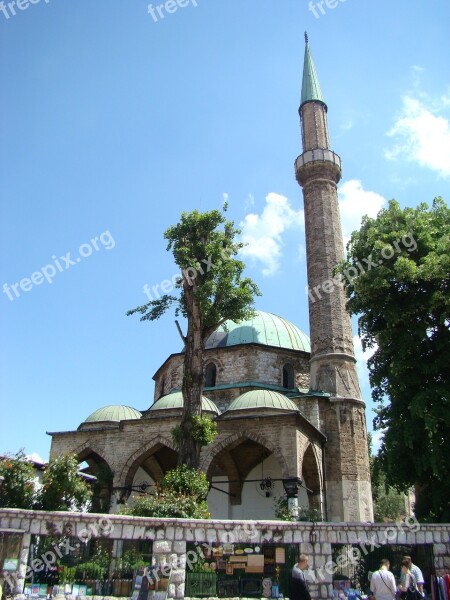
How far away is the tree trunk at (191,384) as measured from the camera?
1188cm

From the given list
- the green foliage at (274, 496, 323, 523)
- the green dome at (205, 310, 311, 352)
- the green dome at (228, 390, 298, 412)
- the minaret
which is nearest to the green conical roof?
the minaret

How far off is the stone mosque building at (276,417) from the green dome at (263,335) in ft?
0.16

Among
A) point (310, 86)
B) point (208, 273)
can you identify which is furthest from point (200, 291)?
point (310, 86)

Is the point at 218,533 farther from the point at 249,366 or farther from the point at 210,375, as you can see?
the point at 210,375

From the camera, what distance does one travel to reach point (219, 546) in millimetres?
7613

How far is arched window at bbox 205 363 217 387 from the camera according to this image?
2014cm

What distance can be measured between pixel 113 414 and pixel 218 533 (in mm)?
11123

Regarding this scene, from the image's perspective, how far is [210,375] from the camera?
20.3m

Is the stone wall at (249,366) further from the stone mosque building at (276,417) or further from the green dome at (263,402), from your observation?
the green dome at (263,402)

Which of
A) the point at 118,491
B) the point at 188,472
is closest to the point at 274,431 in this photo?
the point at 188,472

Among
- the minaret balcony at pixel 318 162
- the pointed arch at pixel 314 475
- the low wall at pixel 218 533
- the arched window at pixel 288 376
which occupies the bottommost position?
the low wall at pixel 218 533

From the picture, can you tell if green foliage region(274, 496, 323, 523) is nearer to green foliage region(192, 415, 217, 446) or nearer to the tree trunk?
the tree trunk

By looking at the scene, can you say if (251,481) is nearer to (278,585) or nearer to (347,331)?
(347,331)

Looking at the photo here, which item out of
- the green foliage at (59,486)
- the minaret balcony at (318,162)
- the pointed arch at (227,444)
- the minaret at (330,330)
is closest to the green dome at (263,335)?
the minaret at (330,330)
